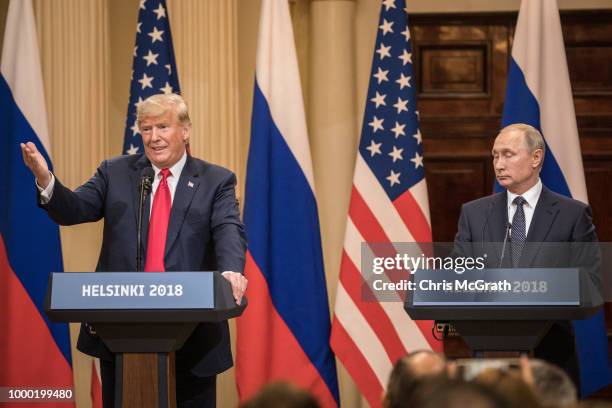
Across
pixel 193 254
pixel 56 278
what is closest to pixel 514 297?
pixel 193 254

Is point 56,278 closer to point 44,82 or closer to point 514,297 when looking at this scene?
point 514,297

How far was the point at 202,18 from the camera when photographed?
6.28 meters

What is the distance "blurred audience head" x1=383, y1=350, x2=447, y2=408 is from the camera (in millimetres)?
1618

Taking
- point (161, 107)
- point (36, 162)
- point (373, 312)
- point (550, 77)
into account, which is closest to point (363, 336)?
point (373, 312)

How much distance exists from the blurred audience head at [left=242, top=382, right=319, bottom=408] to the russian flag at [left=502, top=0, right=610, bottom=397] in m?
4.60

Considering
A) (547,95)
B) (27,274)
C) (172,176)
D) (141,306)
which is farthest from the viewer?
(547,95)

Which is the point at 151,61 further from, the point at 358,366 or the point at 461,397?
the point at 461,397

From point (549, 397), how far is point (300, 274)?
4.35 metres

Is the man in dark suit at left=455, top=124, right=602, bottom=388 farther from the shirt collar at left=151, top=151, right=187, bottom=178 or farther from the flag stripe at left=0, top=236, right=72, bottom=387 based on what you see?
the flag stripe at left=0, top=236, right=72, bottom=387

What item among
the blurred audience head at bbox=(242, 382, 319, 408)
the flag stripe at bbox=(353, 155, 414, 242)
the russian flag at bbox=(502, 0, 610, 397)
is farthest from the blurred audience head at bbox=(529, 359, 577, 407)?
the flag stripe at bbox=(353, 155, 414, 242)

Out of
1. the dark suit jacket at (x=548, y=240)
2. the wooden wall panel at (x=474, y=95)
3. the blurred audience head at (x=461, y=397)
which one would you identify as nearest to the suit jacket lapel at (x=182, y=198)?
the dark suit jacket at (x=548, y=240)

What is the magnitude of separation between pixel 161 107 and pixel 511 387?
258cm

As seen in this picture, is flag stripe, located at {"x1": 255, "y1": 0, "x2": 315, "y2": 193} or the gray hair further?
flag stripe, located at {"x1": 255, "y1": 0, "x2": 315, "y2": 193}

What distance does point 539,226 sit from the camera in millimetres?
4121
